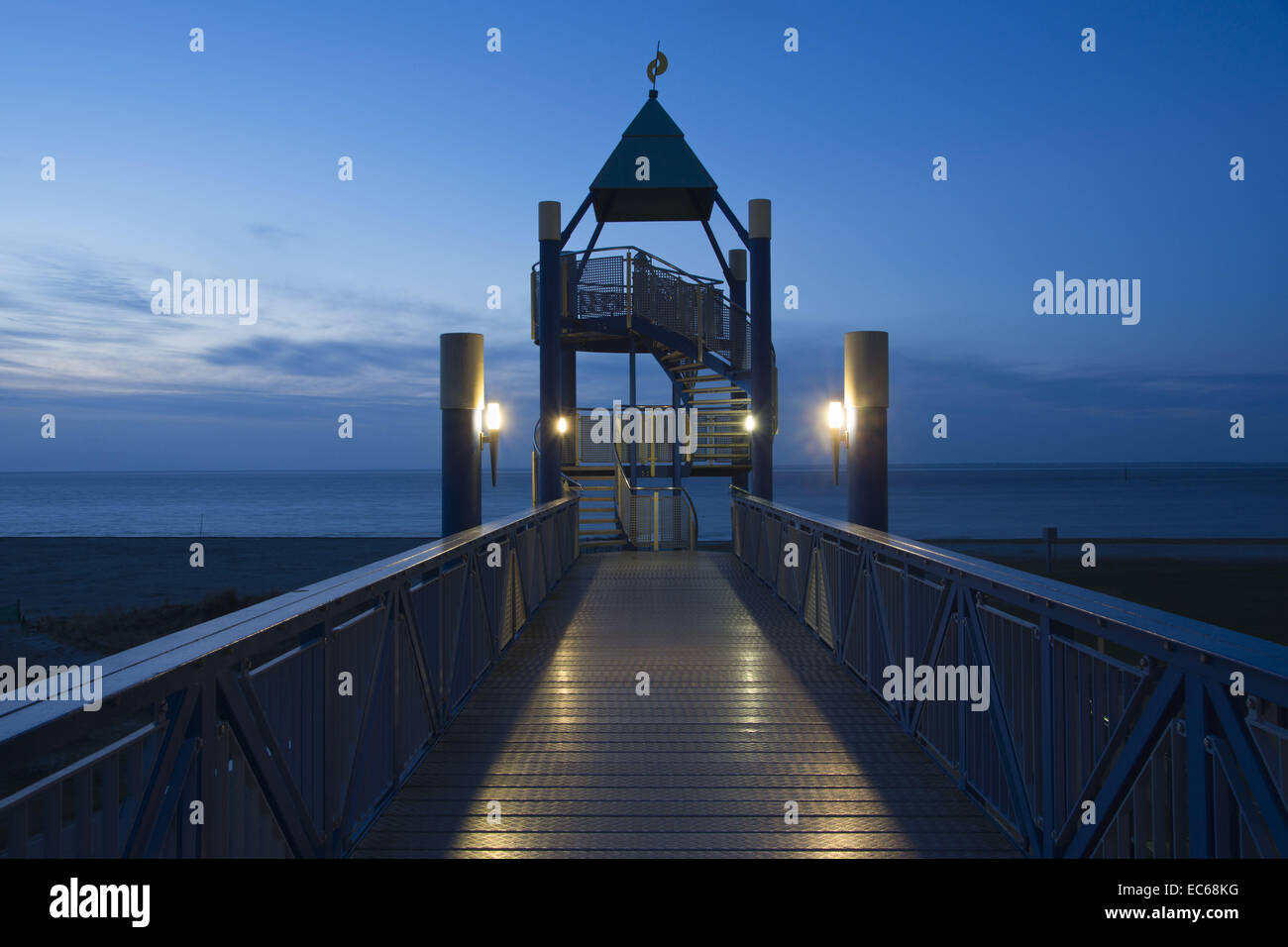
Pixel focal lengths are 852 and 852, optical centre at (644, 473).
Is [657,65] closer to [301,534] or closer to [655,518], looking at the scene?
[655,518]

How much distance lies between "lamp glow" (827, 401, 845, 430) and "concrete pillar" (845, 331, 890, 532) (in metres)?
1.85

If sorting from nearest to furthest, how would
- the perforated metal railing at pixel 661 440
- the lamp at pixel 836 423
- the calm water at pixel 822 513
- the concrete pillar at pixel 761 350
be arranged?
the lamp at pixel 836 423, the concrete pillar at pixel 761 350, the perforated metal railing at pixel 661 440, the calm water at pixel 822 513

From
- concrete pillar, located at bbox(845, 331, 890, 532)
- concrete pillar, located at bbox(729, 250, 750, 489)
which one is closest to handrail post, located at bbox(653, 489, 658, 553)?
concrete pillar, located at bbox(729, 250, 750, 489)

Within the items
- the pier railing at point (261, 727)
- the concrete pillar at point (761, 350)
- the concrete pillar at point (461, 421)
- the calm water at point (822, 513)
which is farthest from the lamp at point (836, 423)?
the calm water at point (822, 513)

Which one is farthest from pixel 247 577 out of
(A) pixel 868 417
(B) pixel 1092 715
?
(B) pixel 1092 715

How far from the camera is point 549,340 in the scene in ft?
51.9

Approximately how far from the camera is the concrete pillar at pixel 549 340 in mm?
15719

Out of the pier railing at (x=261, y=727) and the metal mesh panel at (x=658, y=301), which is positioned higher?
the metal mesh panel at (x=658, y=301)

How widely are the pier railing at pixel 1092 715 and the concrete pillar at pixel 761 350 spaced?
10225 mm

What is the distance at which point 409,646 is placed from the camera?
445 cm

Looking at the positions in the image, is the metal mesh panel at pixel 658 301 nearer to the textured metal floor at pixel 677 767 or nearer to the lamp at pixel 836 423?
the lamp at pixel 836 423

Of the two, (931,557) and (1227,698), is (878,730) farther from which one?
(1227,698)

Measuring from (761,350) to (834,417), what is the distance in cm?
447
